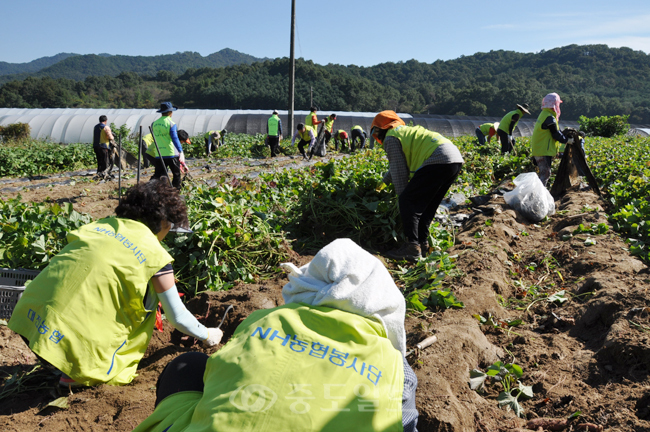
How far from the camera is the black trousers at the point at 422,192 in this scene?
3.98m

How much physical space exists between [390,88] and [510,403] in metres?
56.0

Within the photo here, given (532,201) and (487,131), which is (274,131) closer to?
(487,131)

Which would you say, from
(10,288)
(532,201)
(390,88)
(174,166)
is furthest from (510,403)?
(390,88)

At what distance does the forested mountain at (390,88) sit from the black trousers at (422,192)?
40.8m

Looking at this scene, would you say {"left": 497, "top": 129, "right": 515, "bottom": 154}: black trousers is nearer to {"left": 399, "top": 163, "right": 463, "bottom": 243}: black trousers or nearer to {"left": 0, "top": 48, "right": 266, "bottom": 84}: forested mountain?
{"left": 399, "top": 163, "right": 463, "bottom": 243}: black trousers

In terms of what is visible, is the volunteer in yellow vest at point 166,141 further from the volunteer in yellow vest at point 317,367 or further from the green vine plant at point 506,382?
the volunteer in yellow vest at point 317,367

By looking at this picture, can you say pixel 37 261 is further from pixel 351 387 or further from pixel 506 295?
pixel 506 295

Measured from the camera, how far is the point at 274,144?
1470 cm

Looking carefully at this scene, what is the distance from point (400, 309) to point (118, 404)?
1.59 m

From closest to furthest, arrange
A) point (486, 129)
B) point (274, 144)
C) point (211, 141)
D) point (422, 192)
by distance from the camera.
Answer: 1. point (422, 192)
2. point (486, 129)
3. point (274, 144)
4. point (211, 141)

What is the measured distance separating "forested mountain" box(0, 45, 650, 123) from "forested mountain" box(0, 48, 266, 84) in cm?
5671

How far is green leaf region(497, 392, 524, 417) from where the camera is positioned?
7.06 ft

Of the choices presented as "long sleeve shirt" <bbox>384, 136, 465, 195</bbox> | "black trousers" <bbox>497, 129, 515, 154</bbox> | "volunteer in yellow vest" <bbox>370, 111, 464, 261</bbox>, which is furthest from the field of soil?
"black trousers" <bbox>497, 129, 515, 154</bbox>

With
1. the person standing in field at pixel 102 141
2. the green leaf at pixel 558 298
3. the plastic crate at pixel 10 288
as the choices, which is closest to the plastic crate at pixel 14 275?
the plastic crate at pixel 10 288
